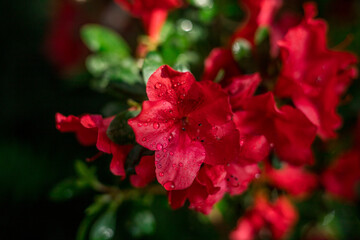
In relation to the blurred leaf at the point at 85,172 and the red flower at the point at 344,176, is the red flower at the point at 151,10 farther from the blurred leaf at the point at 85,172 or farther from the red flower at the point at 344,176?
the red flower at the point at 344,176

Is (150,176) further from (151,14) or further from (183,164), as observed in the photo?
(151,14)

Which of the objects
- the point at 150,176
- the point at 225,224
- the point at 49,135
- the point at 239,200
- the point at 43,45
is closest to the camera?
the point at 150,176

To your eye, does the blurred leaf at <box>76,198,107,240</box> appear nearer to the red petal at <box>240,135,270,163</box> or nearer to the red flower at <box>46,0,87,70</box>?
the red petal at <box>240,135,270,163</box>

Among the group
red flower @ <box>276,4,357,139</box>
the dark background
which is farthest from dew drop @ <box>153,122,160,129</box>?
the dark background

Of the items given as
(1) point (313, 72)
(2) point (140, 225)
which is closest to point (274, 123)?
(1) point (313, 72)

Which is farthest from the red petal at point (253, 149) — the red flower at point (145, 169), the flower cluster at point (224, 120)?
the red flower at point (145, 169)

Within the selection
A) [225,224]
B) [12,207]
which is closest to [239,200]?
[225,224]

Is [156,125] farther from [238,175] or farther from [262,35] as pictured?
[262,35]
